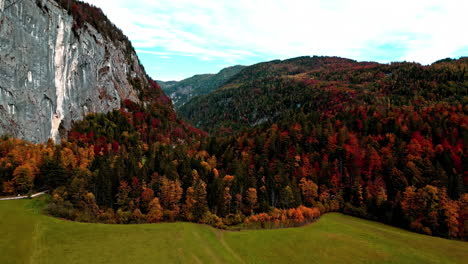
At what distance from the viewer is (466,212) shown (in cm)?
6262

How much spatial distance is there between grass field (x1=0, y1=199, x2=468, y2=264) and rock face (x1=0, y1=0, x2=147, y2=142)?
38889 millimetres

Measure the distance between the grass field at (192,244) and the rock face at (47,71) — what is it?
38889 mm

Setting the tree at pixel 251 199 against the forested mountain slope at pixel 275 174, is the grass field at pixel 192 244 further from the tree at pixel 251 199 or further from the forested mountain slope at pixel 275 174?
the tree at pixel 251 199

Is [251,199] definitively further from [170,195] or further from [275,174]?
[170,195]

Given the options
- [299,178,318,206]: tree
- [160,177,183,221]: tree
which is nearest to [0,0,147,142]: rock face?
[160,177,183,221]: tree

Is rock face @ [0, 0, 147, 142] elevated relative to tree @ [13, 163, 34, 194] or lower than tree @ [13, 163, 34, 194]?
elevated

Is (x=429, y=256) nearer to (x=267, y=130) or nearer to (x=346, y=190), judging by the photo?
(x=346, y=190)

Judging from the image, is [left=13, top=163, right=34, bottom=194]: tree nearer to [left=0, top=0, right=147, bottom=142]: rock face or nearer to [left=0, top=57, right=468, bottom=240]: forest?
[left=0, top=57, right=468, bottom=240]: forest

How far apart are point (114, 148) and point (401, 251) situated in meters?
100

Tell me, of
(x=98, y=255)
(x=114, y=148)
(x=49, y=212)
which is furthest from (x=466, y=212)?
(x=114, y=148)

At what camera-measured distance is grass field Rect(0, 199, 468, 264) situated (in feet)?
136

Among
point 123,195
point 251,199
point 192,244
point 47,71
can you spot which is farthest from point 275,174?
point 47,71

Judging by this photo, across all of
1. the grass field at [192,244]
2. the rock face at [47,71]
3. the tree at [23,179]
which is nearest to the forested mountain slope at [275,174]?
the tree at [23,179]

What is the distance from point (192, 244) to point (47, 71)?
85094mm
